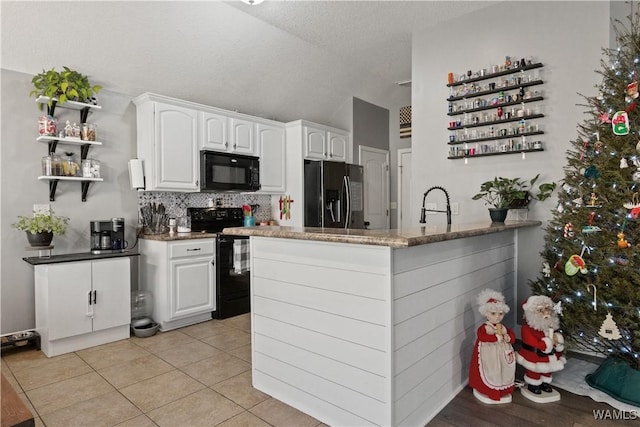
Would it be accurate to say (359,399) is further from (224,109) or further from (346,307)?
(224,109)

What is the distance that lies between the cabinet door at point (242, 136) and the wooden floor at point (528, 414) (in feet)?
11.3

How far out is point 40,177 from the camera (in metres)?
3.29

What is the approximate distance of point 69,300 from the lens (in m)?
3.10

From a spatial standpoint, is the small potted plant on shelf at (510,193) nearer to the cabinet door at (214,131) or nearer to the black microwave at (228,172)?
the black microwave at (228,172)

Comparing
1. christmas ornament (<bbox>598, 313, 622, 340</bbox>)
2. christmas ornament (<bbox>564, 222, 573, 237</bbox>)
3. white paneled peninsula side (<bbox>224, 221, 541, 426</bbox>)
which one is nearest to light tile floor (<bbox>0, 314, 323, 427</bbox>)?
white paneled peninsula side (<bbox>224, 221, 541, 426</bbox>)

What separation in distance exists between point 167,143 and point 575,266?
3.63m

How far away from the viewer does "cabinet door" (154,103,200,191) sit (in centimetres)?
383

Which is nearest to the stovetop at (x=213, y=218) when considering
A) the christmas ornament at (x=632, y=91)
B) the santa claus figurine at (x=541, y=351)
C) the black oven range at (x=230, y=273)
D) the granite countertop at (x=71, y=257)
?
the black oven range at (x=230, y=273)

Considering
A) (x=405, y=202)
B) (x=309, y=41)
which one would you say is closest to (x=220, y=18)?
(x=309, y=41)

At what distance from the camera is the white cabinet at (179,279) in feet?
11.9

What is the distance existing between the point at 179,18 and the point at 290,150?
2119mm

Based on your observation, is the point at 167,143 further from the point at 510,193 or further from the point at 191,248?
the point at 510,193

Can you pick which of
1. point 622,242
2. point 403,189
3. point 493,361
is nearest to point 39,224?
point 493,361

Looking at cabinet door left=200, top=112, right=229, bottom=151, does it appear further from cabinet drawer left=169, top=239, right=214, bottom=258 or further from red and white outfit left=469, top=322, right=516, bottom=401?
red and white outfit left=469, top=322, right=516, bottom=401
